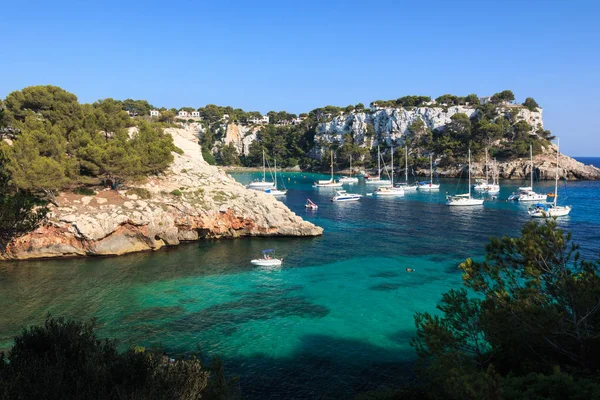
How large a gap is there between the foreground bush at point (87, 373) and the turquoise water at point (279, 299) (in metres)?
7.23

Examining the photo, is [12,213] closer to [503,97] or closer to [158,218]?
[158,218]

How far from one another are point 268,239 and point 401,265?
55.3 feet

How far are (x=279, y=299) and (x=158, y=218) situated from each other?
64.9 ft

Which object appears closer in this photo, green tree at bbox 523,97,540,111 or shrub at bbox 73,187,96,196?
shrub at bbox 73,187,96,196

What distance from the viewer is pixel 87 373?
9734 mm

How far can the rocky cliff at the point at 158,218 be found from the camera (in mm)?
36688

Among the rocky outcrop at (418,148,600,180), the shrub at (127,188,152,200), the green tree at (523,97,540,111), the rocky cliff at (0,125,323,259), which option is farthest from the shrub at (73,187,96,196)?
the green tree at (523,97,540,111)

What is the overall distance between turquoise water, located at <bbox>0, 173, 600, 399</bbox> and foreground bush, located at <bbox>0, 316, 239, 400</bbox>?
7.23 meters

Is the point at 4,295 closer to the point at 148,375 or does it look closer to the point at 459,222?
the point at 148,375

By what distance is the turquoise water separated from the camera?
1942 cm

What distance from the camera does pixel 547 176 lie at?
103625mm

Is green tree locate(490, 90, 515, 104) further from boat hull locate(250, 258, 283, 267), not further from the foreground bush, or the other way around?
the foreground bush

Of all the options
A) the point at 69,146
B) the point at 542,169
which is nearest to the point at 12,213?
the point at 69,146

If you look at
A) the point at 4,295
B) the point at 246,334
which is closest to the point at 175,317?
the point at 246,334
